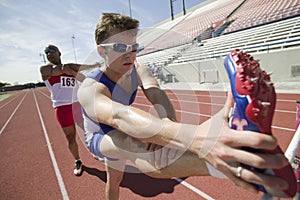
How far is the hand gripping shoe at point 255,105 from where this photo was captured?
0.57 metres

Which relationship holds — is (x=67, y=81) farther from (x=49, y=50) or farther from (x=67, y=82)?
(x=49, y=50)

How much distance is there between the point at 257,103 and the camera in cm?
57

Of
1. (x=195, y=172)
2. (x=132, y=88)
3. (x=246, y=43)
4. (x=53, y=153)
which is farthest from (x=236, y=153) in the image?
(x=246, y=43)

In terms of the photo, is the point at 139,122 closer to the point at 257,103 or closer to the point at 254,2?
the point at 257,103

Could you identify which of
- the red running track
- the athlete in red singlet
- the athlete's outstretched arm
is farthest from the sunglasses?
the athlete in red singlet

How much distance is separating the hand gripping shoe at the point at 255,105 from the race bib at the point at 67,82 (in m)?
2.78

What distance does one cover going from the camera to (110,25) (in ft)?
4.02

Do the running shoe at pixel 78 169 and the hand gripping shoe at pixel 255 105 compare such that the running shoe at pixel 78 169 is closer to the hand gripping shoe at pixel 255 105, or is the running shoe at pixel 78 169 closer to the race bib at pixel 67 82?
the race bib at pixel 67 82

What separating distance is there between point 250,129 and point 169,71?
14.8 m

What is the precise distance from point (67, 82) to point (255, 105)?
292cm

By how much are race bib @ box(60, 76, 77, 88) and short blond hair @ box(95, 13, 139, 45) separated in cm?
190

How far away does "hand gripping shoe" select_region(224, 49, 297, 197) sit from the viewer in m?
0.57

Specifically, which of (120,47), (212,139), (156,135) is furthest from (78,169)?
(212,139)

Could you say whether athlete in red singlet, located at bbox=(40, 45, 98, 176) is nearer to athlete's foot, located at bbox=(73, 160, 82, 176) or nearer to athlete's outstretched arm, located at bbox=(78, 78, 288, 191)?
athlete's foot, located at bbox=(73, 160, 82, 176)
